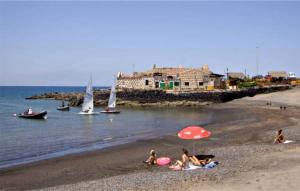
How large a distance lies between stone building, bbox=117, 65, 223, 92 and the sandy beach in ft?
181

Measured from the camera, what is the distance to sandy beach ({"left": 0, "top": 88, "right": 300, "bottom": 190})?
1609cm

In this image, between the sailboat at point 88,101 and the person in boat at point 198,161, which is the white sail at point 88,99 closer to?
the sailboat at point 88,101

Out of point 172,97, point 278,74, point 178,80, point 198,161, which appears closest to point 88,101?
point 172,97

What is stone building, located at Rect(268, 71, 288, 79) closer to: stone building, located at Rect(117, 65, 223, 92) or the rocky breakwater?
the rocky breakwater

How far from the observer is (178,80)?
91.2m

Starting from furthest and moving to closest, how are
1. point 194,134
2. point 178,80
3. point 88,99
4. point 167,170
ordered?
point 178,80 < point 88,99 < point 194,134 < point 167,170

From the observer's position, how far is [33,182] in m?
20.5

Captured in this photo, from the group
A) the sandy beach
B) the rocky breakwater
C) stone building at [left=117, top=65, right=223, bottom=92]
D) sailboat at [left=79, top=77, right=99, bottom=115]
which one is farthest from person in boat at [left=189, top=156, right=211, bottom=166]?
stone building at [left=117, top=65, right=223, bottom=92]

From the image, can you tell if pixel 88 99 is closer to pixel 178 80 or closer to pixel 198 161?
pixel 178 80

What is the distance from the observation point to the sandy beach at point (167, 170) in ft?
52.8

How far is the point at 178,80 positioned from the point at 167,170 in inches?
2788

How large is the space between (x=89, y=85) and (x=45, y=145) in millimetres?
31875

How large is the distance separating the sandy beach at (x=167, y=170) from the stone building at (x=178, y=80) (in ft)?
181

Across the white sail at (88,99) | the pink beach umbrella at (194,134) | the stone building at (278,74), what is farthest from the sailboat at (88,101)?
the stone building at (278,74)
